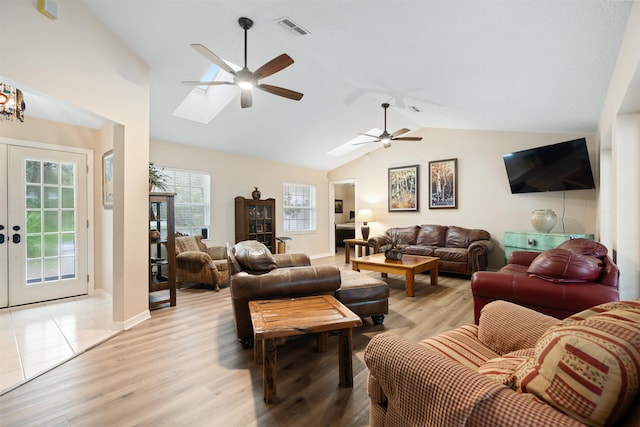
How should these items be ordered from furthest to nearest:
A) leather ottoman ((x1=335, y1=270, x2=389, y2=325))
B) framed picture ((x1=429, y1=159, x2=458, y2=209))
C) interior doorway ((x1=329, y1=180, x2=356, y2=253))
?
interior doorway ((x1=329, y1=180, x2=356, y2=253)), framed picture ((x1=429, y1=159, x2=458, y2=209)), leather ottoman ((x1=335, y1=270, x2=389, y2=325))

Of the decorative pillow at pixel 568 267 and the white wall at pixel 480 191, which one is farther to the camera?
the white wall at pixel 480 191

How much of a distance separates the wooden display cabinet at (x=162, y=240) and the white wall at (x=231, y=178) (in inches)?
62.8

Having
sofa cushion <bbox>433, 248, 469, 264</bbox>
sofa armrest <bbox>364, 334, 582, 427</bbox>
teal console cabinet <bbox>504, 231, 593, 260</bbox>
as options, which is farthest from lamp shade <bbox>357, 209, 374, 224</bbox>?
sofa armrest <bbox>364, 334, 582, 427</bbox>

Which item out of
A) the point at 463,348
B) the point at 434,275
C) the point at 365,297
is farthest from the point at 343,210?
the point at 463,348

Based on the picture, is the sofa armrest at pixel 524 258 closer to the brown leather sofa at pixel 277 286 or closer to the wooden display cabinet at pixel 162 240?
the brown leather sofa at pixel 277 286

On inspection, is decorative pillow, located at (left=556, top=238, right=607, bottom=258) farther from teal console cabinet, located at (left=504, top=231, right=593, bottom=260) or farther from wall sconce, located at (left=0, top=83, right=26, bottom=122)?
wall sconce, located at (left=0, top=83, right=26, bottom=122)

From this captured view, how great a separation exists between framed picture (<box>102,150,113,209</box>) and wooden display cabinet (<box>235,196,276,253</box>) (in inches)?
90.8

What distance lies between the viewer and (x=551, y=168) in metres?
4.51

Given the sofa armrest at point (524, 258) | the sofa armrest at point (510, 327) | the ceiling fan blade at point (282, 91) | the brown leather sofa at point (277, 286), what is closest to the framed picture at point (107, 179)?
the brown leather sofa at point (277, 286)

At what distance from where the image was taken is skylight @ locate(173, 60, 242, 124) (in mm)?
4215

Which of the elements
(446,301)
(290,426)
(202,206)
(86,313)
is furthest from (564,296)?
(202,206)

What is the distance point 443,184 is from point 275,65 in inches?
187

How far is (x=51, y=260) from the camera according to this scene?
146 inches

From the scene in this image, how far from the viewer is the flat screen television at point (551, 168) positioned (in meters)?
4.19
